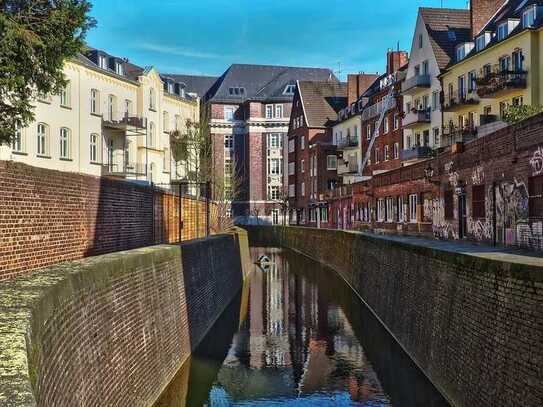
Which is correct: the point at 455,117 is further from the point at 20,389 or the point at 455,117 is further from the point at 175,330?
the point at 20,389

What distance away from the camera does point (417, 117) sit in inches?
2025

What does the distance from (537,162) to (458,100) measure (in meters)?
→ 29.3

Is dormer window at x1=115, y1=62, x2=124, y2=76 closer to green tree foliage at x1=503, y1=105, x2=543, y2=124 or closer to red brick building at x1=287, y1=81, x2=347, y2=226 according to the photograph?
red brick building at x1=287, y1=81, x2=347, y2=226

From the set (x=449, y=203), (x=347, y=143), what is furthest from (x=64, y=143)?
(x=347, y=143)

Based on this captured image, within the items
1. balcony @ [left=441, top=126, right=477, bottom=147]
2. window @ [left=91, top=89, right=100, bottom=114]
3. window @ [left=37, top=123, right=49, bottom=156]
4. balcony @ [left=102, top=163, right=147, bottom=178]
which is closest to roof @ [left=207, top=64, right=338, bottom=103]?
balcony @ [left=102, top=163, right=147, bottom=178]

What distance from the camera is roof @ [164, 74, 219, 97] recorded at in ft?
Answer: 347

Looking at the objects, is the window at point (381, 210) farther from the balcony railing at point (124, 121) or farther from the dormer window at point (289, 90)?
the dormer window at point (289, 90)

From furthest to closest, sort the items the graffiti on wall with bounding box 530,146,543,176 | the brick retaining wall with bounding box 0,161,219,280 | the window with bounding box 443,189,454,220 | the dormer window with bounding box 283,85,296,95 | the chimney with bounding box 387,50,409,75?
the dormer window with bounding box 283,85,296,95 < the chimney with bounding box 387,50,409,75 < the window with bounding box 443,189,454,220 < the graffiti on wall with bounding box 530,146,543,176 < the brick retaining wall with bounding box 0,161,219,280

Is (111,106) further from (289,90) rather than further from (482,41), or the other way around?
(289,90)

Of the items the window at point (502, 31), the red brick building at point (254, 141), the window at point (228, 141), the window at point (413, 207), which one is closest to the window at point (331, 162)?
the red brick building at point (254, 141)

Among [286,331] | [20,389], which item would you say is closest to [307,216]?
[286,331]

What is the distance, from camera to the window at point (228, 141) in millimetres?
97438

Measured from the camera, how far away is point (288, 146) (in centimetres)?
9025

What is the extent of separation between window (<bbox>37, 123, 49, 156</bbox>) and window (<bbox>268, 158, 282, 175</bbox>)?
184ft
